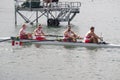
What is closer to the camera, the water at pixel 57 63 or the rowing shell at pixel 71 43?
the water at pixel 57 63

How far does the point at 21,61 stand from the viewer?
28.9m

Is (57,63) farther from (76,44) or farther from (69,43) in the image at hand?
(69,43)

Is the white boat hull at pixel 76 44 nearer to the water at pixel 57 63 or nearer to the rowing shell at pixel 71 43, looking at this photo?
the rowing shell at pixel 71 43

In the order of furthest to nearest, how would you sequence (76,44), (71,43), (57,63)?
1. (71,43)
2. (76,44)
3. (57,63)

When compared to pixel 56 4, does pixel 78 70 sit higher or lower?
lower

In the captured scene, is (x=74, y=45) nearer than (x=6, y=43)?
Yes

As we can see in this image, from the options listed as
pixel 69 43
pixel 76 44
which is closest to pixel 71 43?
pixel 69 43

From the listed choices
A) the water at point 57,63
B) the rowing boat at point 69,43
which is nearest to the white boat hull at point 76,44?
the rowing boat at point 69,43

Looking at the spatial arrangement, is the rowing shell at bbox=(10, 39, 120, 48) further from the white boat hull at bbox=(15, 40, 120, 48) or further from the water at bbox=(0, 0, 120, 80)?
the water at bbox=(0, 0, 120, 80)

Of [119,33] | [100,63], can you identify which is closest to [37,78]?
[100,63]

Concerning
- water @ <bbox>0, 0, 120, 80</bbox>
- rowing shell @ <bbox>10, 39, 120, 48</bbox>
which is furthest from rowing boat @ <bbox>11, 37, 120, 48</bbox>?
water @ <bbox>0, 0, 120, 80</bbox>

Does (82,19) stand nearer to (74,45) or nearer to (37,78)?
(74,45)

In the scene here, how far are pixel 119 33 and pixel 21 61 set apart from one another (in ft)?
63.7

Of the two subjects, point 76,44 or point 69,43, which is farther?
point 69,43
